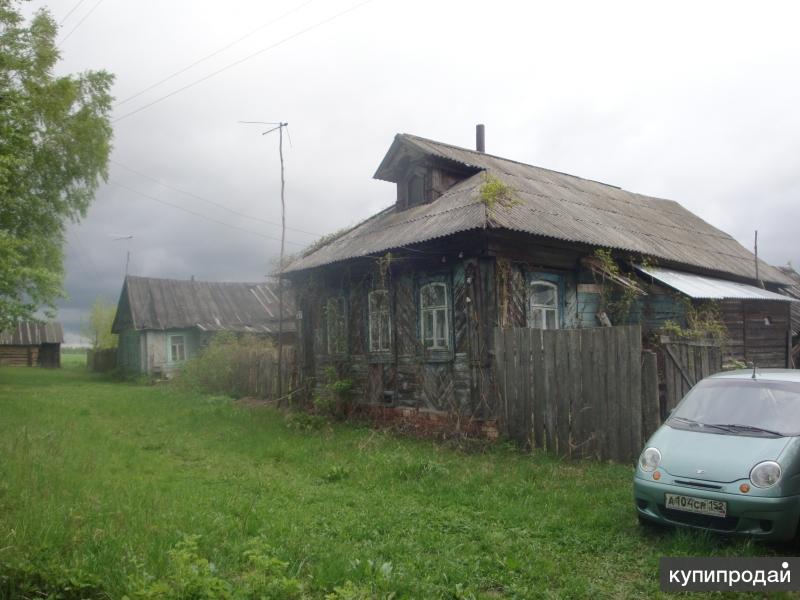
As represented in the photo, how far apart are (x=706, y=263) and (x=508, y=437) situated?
8.92 m

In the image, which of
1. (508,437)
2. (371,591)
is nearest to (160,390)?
(508,437)

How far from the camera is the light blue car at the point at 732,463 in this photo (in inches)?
185

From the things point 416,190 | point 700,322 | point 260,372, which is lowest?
point 260,372

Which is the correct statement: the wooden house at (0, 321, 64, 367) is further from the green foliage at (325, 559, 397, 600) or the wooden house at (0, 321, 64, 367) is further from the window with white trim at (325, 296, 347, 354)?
the green foliage at (325, 559, 397, 600)

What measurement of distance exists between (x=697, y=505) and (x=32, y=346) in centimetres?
5116

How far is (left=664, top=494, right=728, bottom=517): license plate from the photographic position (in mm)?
4801

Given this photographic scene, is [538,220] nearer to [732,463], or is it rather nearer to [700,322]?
[700,322]

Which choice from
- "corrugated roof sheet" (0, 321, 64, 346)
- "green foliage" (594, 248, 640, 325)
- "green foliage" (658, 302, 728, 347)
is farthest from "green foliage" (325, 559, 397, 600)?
"corrugated roof sheet" (0, 321, 64, 346)

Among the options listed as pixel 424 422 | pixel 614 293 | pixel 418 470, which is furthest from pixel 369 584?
pixel 614 293

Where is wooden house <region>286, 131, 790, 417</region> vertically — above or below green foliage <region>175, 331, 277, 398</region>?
above

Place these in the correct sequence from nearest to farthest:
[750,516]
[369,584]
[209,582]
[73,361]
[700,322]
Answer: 1. [209,582]
2. [369,584]
3. [750,516]
4. [700,322]
5. [73,361]

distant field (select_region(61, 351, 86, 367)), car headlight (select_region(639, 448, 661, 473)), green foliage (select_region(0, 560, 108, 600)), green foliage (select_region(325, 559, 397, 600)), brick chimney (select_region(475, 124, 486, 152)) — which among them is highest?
brick chimney (select_region(475, 124, 486, 152))

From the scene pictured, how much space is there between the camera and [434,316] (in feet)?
38.6

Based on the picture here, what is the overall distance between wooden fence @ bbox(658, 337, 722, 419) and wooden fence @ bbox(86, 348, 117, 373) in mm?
34345
